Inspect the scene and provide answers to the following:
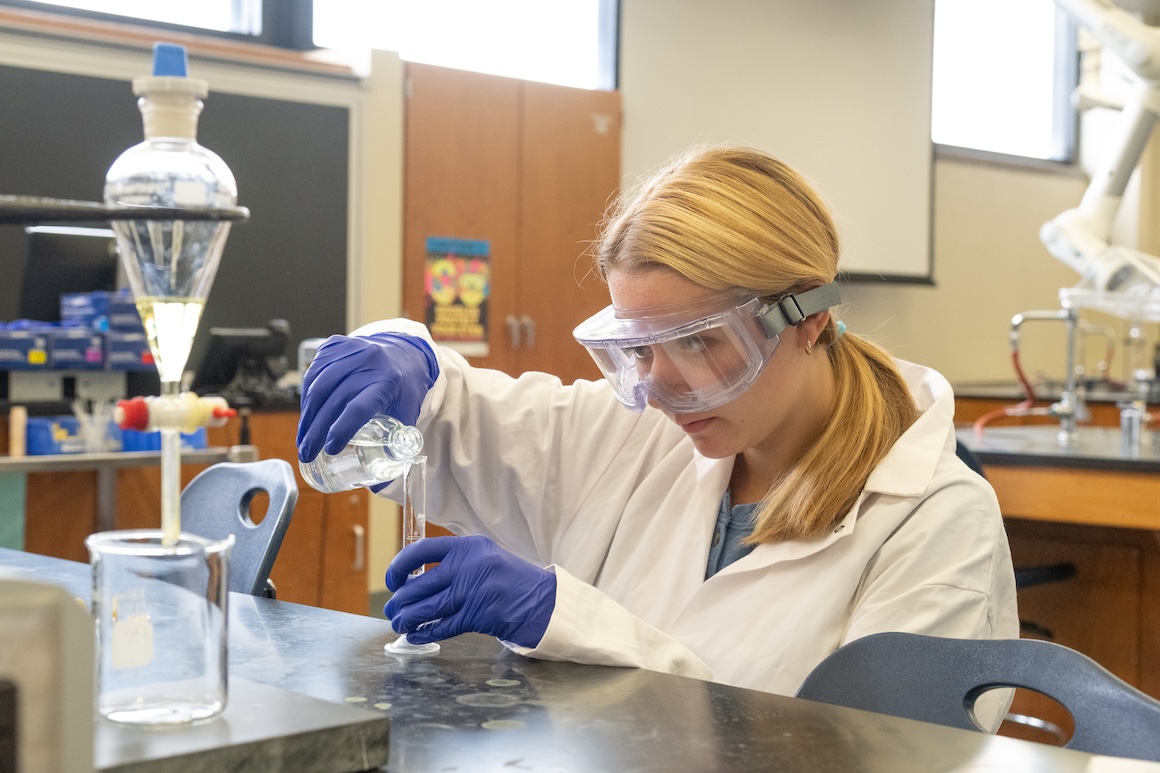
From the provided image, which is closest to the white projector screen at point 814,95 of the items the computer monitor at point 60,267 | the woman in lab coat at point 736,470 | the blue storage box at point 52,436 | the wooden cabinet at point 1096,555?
the computer monitor at point 60,267

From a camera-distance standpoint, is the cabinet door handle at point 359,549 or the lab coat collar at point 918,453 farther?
the cabinet door handle at point 359,549

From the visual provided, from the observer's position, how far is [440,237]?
4.81m

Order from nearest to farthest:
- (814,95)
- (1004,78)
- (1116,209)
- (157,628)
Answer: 1. (157,628)
2. (1116,209)
3. (814,95)
4. (1004,78)

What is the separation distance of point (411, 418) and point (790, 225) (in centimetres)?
51

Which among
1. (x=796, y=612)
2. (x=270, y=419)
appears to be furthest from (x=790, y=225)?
(x=270, y=419)

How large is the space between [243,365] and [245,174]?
101cm

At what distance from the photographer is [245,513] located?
1750 millimetres

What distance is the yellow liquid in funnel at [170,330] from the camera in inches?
29.7

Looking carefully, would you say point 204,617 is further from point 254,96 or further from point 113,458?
point 254,96

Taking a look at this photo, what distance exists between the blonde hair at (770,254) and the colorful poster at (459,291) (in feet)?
10.8

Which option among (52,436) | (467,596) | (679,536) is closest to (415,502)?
(467,596)

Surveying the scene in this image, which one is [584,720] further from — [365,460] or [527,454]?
[527,454]

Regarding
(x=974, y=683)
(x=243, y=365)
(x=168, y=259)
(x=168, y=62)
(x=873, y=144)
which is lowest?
(x=974, y=683)

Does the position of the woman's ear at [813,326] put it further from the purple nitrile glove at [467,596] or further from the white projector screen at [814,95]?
the white projector screen at [814,95]
